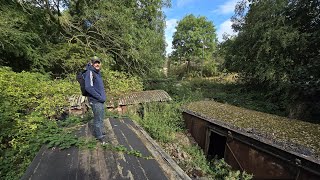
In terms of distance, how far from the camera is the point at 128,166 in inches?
131

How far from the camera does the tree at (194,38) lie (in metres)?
39.2

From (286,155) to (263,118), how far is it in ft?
9.00

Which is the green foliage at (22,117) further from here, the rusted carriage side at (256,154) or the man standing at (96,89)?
the rusted carriage side at (256,154)

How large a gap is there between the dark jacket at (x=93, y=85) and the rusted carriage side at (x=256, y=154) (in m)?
3.87

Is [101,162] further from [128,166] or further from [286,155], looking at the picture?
[286,155]

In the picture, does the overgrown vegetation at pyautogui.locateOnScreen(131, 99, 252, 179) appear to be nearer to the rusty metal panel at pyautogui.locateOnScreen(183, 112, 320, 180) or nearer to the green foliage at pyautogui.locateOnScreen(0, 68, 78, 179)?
the rusty metal panel at pyautogui.locateOnScreen(183, 112, 320, 180)

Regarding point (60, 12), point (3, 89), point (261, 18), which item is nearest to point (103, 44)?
point (60, 12)

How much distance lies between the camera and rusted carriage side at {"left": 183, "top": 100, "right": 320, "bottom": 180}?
4066 mm

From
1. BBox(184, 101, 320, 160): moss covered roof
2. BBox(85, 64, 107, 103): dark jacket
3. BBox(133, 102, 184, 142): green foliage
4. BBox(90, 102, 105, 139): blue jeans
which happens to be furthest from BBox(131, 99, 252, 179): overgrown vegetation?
BBox(85, 64, 107, 103): dark jacket

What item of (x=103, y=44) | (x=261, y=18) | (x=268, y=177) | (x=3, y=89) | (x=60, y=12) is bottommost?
(x=268, y=177)

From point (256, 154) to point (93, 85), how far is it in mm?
4284

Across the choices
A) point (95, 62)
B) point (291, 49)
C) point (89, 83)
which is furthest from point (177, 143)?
point (291, 49)

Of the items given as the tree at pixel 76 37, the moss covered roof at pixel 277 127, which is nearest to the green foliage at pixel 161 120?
the moss covered roof at pixel 277 127

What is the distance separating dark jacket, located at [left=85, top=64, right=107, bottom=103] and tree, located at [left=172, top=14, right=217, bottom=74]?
34515 mm
